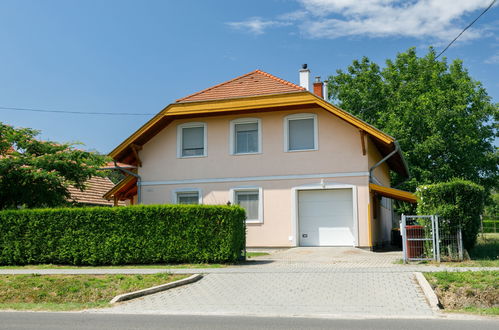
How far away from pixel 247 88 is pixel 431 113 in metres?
13.9

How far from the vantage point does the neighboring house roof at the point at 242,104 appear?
19219mm

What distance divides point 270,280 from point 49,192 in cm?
1020

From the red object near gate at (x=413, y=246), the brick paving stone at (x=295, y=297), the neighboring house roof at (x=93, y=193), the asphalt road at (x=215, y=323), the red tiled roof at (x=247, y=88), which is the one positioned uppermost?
the red tiled roof at (x=247, y=88)

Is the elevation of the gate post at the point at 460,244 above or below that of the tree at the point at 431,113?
below

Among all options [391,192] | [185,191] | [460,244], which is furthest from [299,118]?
[460,244]

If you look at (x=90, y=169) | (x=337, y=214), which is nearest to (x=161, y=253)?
(x=90, y=169)

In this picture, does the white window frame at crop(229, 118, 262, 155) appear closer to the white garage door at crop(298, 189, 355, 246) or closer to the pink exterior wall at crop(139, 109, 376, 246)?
the pink exterior wall at crop(139, 109, 376, 246)

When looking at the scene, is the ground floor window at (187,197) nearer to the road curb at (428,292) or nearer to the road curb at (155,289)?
the road curb at (155,289)

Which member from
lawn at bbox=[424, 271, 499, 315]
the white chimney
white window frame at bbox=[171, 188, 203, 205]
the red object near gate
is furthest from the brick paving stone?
the white chimney

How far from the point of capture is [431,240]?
14.0m

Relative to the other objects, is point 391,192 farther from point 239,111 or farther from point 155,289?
point 155,289

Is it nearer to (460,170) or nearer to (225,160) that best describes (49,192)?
(225,160)

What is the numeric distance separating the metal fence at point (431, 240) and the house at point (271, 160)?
4.86m

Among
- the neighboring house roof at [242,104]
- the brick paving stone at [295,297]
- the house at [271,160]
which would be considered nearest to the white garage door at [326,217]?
the house at [271,160]
